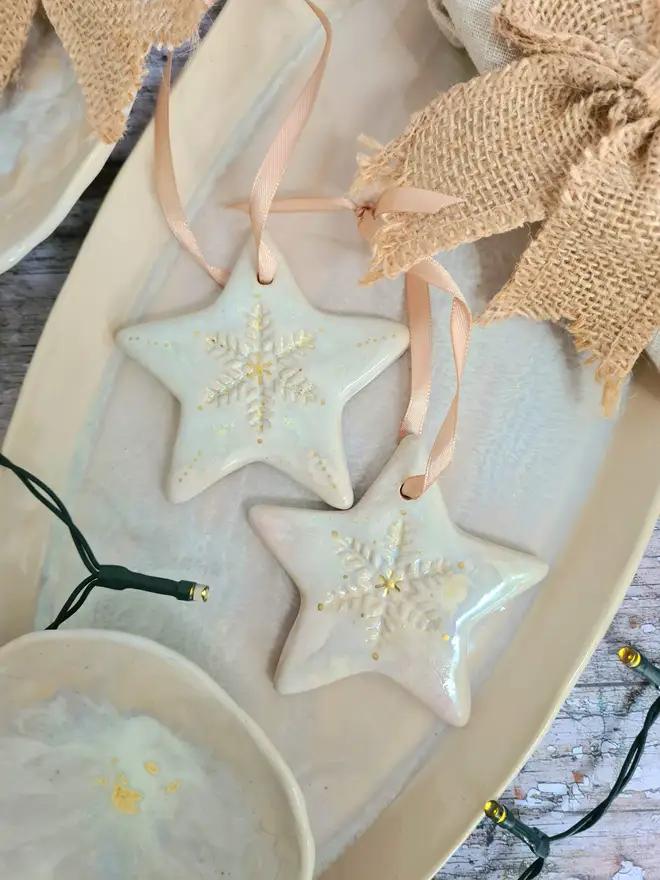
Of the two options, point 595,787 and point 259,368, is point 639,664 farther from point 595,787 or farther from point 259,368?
point 259,368

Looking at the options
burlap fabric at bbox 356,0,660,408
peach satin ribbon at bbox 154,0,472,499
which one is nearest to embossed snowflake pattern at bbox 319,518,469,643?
peach satin ribbon at bbox 154,0,472,499

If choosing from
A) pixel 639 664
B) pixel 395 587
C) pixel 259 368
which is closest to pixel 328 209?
pixel 259 368

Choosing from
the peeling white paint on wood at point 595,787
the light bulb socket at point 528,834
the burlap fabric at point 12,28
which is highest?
the burlap fabric at point 12,28

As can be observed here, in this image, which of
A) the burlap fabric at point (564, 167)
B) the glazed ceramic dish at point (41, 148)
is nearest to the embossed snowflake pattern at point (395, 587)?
the burlap fabric at point (564, 167)

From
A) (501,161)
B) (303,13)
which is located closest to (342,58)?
(303,13)

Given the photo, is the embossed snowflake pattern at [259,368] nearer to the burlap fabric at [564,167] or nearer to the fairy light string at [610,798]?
the burlap fabric at [564,167]

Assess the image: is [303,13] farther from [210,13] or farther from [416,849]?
[416,849]
